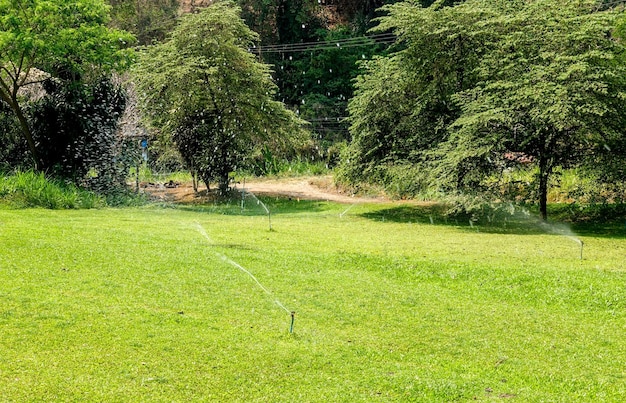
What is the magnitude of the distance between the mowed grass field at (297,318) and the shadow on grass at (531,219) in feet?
12.6

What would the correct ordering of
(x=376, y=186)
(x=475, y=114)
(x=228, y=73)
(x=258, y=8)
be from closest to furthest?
(x=475, y=114) → (x=376, y=186) → (x=228, y=73) → (x=258, y=8)

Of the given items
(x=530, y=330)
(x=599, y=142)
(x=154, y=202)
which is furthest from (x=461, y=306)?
(x=154, y=202)

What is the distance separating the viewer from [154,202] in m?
23.0

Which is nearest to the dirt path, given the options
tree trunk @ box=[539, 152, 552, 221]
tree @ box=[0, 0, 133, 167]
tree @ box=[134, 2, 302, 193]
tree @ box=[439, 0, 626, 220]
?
tree @ box=[134, 2, 302, 193]

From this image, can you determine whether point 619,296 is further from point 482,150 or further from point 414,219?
point 414,219

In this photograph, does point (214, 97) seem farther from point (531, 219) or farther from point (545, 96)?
point (545, 96)

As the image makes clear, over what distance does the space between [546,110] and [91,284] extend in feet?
38.7

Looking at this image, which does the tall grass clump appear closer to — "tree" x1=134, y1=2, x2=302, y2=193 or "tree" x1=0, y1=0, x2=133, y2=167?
"tree" x1=0, y1=0, x2=133, y2=167

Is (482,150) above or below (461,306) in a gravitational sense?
above

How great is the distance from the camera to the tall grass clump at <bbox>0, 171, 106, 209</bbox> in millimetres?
17531

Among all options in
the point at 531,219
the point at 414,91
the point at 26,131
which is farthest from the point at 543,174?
the point at 26,131

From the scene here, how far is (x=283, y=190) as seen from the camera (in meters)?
29.9

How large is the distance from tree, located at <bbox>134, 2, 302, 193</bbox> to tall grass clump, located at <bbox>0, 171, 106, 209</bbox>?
6.95 meters

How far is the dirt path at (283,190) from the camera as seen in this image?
87.5ft
